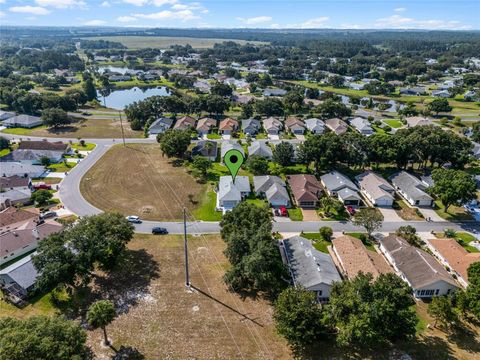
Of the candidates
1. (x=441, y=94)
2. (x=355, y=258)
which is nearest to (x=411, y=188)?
(x=355, y=258)

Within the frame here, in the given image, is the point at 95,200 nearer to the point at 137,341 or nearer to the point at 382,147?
the point at 137,341

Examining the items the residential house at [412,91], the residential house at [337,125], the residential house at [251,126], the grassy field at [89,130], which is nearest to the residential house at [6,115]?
the grassy field at [89,130]

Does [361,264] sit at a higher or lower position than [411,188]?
lower

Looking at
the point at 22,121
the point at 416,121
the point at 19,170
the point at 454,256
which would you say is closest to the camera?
the point at 454,256

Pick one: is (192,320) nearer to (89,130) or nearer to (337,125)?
(337,125)

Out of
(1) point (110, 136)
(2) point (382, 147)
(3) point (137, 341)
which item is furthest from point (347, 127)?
(3) point (137, 341)

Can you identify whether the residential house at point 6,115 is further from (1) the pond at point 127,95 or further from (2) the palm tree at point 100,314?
(2) the palm tree at point 100,314
